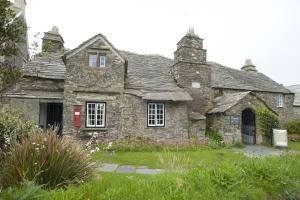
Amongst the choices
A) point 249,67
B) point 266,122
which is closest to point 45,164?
point 266,122

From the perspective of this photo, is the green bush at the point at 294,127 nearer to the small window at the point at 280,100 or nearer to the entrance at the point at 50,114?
the small window at the point at 280,100

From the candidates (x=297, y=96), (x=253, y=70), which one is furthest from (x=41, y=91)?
(x=297, y=96)

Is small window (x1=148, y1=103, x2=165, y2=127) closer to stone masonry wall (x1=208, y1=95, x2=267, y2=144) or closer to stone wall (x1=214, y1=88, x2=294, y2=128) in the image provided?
stone masonry wall (x1=208, y1=95, x2=267, y2=144)

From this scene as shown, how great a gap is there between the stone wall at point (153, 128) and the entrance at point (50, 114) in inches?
207

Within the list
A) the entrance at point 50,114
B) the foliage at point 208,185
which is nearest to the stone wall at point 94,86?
the entrance at point 50,114

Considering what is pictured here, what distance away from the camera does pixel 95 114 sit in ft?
64.5

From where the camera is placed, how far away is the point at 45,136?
6727 millimetres

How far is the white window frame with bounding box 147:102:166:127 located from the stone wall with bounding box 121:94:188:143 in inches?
8.2

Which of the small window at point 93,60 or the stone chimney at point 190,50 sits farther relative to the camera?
the stone chimney at point 190,50

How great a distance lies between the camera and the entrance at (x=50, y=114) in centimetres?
2148

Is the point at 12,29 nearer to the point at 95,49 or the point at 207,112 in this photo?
the point at 95,49

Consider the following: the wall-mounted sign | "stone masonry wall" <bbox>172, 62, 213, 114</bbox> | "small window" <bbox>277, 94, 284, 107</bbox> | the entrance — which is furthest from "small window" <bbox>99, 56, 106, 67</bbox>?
"small window" <bbox>277, 94, 284, 107</bbox>

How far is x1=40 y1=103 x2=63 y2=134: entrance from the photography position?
2148 cm

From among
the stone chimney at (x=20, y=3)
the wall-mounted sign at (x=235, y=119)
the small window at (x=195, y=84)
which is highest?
the stone chimney at (x=20, y=3)
